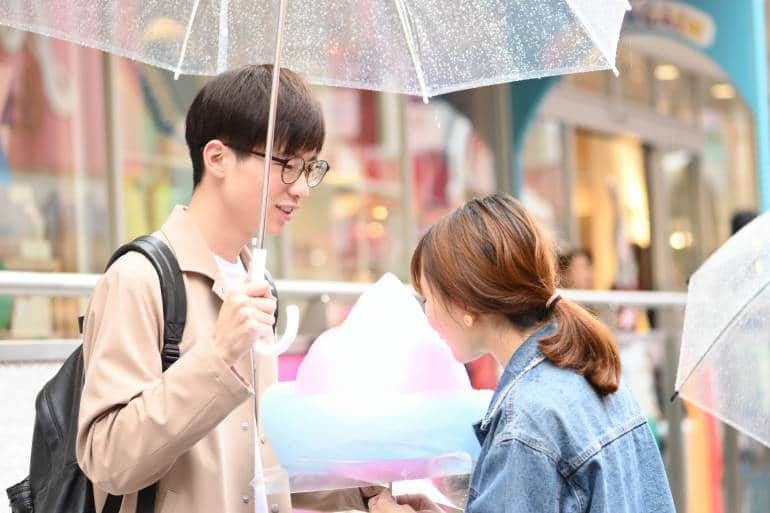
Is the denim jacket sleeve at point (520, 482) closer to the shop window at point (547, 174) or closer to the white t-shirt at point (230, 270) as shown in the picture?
the white t-shirt at point (230, 270)

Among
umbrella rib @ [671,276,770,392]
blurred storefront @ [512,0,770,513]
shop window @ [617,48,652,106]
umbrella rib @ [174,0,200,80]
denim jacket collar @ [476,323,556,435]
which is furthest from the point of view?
shop window @ [617,48,652,106]

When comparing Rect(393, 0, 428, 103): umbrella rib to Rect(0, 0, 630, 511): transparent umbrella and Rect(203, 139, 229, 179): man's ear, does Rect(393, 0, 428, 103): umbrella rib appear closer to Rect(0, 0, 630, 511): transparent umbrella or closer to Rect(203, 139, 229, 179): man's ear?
Rect(0, 0, 630, 511): transparent umbrella

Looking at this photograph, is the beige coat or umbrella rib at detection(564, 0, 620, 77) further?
umbrella rib at detection(564, 0, 620, 77)

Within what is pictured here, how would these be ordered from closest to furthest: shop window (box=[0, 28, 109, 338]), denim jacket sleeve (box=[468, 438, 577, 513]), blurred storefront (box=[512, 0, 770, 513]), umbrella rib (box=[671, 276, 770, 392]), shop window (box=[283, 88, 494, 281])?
denim jacket sleeve (box=[468, 438, 577, 513]), umbrella rib (box=[671, 276, 770, 392]), shop window (box=[0, 28, 109, 338]), blurred storefront (box=[512, 0, 770, 513]), shop window (box=[283, 88, 494, 281])

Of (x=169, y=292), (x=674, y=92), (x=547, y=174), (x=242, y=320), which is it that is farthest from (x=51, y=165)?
(x=674, y=92)

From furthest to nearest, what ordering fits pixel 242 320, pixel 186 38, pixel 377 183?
1. pixel 377 183
2. pixel 186 38
3. pixel 242 320

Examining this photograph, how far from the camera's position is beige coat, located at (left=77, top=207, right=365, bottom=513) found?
82.4 inches

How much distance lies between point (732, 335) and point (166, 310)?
2.08 m

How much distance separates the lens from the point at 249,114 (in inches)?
95.3

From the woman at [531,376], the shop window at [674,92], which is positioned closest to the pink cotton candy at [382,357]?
the woman at [531,376]

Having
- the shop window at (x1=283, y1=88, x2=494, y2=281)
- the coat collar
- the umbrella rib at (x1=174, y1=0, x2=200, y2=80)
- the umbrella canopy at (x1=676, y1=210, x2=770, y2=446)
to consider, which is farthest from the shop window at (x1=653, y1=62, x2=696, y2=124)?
the coat collar

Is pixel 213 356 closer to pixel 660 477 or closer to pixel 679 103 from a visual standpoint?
pixel 660 477

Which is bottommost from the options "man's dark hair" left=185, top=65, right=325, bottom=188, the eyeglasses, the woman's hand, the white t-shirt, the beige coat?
the woman's hand

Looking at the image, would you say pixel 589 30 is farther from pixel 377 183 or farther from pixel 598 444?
pixel 377 183
